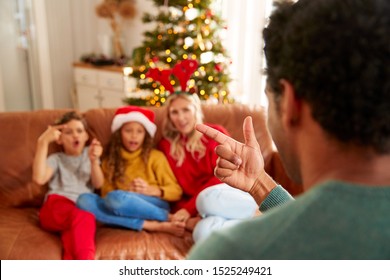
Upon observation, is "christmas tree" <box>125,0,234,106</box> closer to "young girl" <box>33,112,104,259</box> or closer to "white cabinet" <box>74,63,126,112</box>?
"young girl" <box>33,112,104,259</box>

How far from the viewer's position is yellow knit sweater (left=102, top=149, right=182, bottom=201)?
2033 millimetres

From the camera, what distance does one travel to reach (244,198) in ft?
Answer: 5.92

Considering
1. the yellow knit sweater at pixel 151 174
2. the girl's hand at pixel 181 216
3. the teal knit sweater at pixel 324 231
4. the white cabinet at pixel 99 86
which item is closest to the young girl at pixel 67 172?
the yellow knit sweater at pixel 151 174

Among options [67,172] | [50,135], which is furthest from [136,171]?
[50,135]

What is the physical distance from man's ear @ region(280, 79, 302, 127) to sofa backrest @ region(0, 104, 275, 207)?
1.51 m

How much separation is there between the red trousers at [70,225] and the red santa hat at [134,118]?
1.48 feet

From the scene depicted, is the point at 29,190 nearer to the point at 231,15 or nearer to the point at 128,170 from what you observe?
the point at 128,170

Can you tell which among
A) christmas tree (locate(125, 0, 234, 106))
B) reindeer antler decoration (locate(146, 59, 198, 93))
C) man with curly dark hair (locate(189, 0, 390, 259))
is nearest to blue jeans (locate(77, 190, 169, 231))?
reindeer antler decoration (locate(146, 59, 198, 93))

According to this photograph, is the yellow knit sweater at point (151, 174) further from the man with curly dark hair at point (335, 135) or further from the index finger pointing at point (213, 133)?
the man with curly dark hair at point (335, 135)

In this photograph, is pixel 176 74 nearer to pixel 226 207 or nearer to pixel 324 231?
pixel 226 207

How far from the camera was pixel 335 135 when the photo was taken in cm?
52

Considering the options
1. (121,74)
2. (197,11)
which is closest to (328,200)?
(197,11)

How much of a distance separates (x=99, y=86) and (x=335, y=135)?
3.54 metres

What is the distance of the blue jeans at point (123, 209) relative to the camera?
1.86 metres
